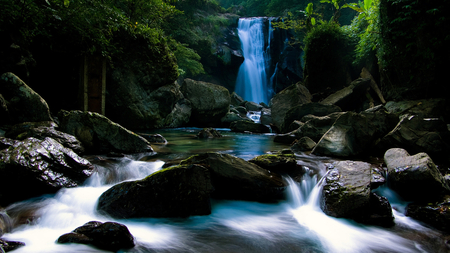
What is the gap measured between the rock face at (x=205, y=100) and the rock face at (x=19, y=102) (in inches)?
348

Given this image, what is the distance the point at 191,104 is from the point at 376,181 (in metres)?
11.6

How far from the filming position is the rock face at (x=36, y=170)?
3.14m

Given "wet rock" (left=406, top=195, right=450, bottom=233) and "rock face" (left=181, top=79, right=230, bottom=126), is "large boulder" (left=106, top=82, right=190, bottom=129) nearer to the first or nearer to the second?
"rock face" (left=181, top=79, right=230, bottom=126)

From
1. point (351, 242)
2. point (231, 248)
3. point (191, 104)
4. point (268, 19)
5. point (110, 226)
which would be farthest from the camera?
point (268, 19)

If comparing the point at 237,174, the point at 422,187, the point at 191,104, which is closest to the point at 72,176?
the point at 237,174

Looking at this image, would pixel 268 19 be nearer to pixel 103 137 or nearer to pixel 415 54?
pixel 415 54

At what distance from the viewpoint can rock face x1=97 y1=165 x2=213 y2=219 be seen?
315cm

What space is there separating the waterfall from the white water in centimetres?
2333

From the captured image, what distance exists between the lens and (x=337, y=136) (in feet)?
18.8

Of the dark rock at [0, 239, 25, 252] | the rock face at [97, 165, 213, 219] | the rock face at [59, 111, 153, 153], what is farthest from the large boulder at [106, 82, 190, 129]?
the dark rock at [0, 239, 25, 252]

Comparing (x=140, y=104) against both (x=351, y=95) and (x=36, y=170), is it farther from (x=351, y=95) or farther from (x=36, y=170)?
(x=351, y=95)

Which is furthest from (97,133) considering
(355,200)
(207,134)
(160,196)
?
(355,200)

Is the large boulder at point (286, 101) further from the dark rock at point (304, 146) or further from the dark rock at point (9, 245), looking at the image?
the dark rock at point (9, 245)

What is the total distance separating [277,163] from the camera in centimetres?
430
